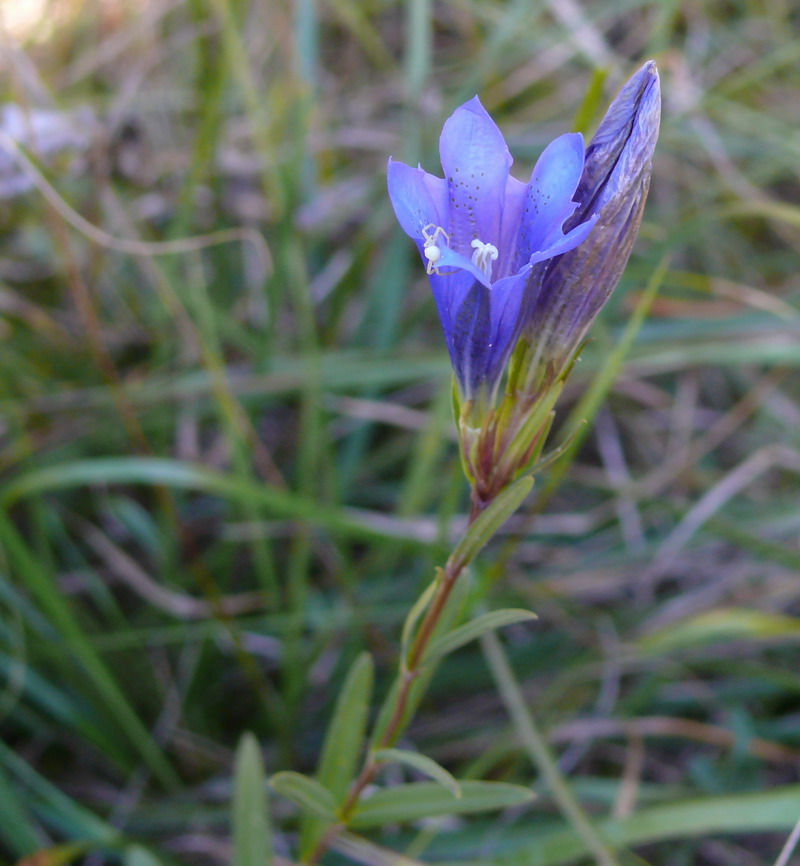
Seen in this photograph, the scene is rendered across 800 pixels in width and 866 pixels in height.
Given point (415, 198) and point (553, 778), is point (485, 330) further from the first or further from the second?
point (553, 778)

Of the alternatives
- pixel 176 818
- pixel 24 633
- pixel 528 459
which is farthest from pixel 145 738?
pixel 528 459

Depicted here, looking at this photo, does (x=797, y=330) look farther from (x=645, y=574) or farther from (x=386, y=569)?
(x=386, y=569)

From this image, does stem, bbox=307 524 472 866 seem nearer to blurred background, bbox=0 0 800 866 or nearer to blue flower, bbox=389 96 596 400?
blue flower, bbox=389 96 596 400

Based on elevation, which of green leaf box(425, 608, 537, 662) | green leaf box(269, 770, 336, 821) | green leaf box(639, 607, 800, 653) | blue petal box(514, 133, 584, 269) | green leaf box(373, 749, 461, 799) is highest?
blue petal box(514, 133, 584, 269)

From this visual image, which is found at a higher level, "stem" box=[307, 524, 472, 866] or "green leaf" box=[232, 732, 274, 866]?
"stem" box=[307, 524, 472, 866]

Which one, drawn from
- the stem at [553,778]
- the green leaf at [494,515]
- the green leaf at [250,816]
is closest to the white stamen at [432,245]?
the green leaf at [494,515]

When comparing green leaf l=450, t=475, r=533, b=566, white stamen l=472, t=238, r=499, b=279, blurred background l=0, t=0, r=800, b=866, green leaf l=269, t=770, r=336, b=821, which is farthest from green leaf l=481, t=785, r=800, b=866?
white stamen l=472, t=238, r=499, b=279

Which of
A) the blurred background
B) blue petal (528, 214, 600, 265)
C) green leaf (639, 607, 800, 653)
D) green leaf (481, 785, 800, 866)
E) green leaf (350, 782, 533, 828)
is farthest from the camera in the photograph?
the blurred background

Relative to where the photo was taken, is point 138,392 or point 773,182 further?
point 773,182

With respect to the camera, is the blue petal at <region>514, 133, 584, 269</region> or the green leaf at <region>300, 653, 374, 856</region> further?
the green leaf at <region>300, 653, 374, 856</region>
